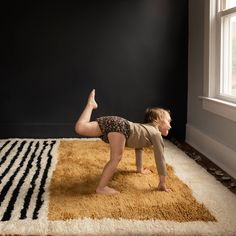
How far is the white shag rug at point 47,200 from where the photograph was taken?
182 centimetres

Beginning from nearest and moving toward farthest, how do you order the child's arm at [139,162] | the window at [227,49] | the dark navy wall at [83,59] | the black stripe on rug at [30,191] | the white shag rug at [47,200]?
the white shag rug at [47,200]
the black stripe on rug at [30,191]
the child's arm at [139,162]
the window at [227,49]
the dark navy wall at [83,59]

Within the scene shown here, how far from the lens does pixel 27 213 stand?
2.01m

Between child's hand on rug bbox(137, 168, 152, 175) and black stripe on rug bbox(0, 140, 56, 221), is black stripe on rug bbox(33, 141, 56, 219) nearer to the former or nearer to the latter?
black stripe on rug bbox(0, 140, 56, 221)

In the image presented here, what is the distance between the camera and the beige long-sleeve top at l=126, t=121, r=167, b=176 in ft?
7.54

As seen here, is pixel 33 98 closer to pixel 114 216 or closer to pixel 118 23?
pixel 118 23

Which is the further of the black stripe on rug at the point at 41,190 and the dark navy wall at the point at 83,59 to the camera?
the dark navy wall at the point at 83,59

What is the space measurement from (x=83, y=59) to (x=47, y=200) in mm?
2110

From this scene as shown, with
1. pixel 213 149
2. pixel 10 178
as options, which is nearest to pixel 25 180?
pixel 10 178

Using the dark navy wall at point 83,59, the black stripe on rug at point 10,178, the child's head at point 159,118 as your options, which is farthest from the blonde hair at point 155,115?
the dark navy wall at point 83,59

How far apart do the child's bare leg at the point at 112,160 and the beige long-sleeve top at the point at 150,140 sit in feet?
0.24

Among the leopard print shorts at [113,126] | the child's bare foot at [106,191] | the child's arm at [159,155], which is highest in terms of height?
the leopard print shorts at [113,126]

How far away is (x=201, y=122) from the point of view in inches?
141

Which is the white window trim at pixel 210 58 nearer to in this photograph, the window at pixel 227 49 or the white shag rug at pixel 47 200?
the window at pixel 227 49

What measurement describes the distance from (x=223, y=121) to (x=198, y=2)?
4.23 feet
